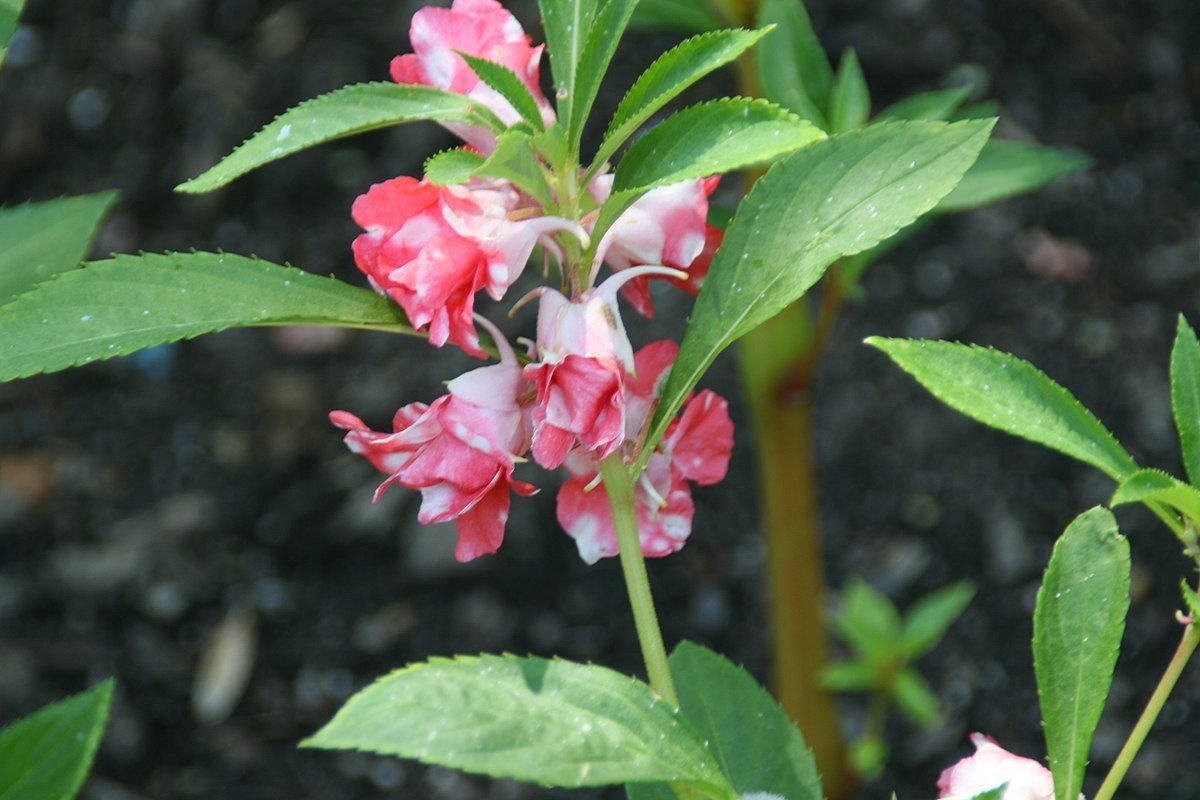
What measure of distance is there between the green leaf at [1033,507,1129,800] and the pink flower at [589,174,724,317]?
216mm

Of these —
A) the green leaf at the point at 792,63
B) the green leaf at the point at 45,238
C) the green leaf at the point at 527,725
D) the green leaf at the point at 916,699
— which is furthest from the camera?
the green leaf at the point at 916,699

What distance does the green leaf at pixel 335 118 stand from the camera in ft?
1.78

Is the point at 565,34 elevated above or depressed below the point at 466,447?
above

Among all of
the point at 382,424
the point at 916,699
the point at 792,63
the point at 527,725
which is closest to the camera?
the point at 527,725

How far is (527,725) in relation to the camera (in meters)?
0.52

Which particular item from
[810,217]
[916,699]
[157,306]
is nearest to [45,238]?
[157,306]

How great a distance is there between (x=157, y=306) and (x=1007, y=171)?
2.40ft

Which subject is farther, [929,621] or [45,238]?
[929,621]

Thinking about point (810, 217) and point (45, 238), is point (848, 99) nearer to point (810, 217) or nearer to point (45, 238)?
point (810, 217)

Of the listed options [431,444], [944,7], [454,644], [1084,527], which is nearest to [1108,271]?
[944,7]

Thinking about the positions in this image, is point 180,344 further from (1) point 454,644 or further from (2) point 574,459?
(2) point 574,459

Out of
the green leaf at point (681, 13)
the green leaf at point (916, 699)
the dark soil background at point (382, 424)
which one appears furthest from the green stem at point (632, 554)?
the dark soil background at point (382, 424)

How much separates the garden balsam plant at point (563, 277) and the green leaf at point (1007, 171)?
479 millimetres

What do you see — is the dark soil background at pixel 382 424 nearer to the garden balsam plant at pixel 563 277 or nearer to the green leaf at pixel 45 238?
the green leaf at pixel 45 238
